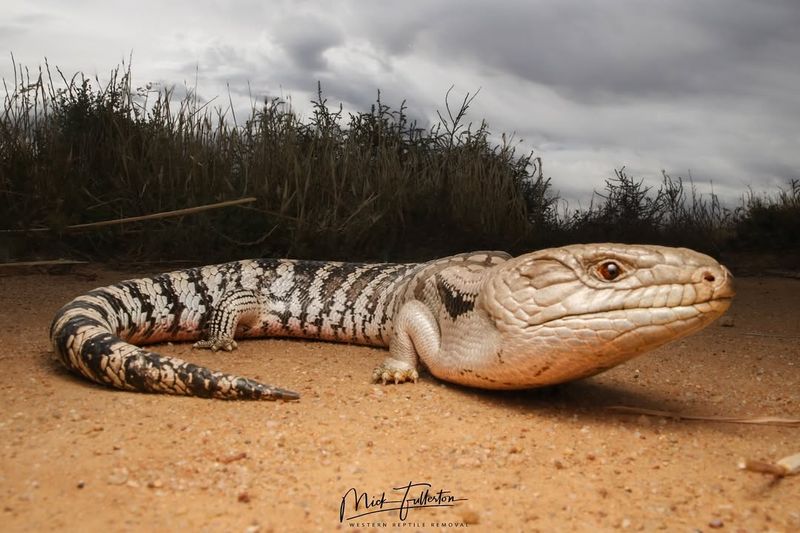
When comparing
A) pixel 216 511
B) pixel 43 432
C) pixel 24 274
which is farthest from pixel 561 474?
pixel 24 274

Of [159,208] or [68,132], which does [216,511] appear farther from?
[68,132]

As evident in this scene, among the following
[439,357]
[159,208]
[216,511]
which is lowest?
[216,511]

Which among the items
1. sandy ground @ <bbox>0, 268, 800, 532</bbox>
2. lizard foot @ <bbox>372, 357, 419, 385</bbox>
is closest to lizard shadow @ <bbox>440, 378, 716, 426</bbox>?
sandy ground @ <bbox>0, 268, 800, 532</bbox>

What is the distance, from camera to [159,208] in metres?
7.89

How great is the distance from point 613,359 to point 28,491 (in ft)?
8.09

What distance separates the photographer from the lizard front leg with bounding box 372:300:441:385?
4074mm

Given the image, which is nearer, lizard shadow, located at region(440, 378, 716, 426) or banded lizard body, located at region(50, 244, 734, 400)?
banded lizard body, located at region(50, 244, 734, 400)

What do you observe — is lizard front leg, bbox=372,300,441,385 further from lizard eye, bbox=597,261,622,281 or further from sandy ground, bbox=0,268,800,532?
lizard eye, bbox=597,261,622,281

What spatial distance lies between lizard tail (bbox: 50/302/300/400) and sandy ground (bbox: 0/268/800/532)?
77 mm

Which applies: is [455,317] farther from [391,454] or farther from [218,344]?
[218,344]

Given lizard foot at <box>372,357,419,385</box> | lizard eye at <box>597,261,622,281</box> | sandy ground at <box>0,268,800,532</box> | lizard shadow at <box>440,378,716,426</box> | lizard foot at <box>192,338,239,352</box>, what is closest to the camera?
sandy ground at <box>0,268,800,532</box>

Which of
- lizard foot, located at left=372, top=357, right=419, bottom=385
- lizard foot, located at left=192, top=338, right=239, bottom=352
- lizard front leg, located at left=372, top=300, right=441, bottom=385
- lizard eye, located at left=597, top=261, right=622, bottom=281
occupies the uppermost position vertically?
lizard eye, located at left=597, top=261, right=622, bottom=281

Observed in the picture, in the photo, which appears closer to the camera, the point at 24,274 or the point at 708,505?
the point at 708,505

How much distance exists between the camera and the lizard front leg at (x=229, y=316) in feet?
17.2
